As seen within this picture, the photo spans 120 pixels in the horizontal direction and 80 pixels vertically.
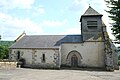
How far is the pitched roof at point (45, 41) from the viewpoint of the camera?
1453 inches

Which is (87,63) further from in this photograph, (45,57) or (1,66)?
(1,66)

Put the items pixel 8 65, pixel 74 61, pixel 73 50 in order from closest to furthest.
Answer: pixel 8 65 < pixel 74 61 < pixel 73 50

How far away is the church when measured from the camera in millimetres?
35531

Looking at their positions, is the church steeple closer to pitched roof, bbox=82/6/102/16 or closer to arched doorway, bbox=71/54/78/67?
pitched roof, bbox=82/6/102/16

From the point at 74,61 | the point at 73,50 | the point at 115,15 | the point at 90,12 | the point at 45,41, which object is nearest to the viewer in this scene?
the point at 115,15

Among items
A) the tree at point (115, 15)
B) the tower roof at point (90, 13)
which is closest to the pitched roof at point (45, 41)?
the tower roof at point (90, 13)

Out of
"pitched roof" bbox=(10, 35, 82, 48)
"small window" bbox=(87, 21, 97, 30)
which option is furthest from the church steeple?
"pitched roof" bbox=(10, 35, 82, 48)

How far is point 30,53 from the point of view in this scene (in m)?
36.7

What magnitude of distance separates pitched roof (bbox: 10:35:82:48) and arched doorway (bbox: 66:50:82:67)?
8.05ft

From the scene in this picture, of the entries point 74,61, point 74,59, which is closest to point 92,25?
point 74,59

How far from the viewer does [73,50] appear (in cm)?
3653

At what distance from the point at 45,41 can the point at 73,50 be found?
5910mm

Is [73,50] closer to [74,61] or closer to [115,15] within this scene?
[74,61]

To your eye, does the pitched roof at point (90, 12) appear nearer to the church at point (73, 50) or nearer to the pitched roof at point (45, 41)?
the church at point (73, 50)
